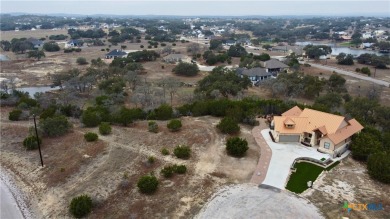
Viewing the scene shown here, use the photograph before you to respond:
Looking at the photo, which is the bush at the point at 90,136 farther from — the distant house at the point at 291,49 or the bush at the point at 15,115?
the distant house at the point at 291,49

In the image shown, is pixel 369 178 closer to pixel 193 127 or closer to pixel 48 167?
pixel 193 127

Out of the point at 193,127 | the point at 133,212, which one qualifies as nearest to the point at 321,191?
the point at 133,212

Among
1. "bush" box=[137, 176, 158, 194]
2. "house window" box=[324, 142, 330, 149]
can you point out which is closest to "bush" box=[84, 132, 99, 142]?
"bush" box=[137, 176, 158, 194]

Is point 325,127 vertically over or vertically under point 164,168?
Answer: over

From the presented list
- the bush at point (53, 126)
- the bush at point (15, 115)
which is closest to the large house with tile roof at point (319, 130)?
the bush at point (53, 126)

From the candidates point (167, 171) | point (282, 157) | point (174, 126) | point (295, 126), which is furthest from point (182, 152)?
point (295, 126)

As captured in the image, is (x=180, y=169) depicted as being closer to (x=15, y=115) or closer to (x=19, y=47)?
(x=15, y=115)
